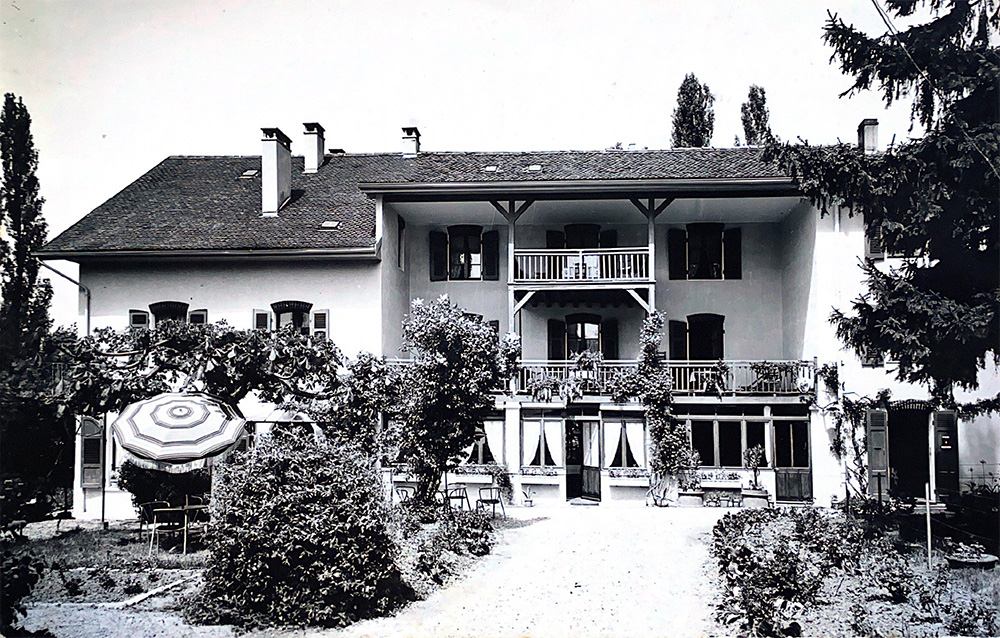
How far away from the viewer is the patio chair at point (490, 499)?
691 inches

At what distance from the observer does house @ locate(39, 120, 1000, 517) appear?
19.0m

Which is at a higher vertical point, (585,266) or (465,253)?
(465,253)

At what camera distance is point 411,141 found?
2534cm

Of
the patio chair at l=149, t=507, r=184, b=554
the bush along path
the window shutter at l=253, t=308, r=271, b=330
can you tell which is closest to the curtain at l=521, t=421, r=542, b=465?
the window shutter at l=253, t=308, r=271, b=330

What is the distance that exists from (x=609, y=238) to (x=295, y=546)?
1497 centimetres

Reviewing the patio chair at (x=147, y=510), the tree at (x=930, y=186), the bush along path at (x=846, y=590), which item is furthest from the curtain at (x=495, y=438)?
the tree at (x=930, y=186)

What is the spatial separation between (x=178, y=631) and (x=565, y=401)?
39.0 ft

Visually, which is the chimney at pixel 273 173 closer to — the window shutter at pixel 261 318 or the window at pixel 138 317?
the window shutter at pixel 261 318

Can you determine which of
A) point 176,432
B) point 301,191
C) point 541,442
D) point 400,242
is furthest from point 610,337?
point 176,432

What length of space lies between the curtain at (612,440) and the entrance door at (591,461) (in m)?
0.16

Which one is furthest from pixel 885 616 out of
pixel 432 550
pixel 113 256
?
pixel 113 256

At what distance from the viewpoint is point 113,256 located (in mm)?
18500

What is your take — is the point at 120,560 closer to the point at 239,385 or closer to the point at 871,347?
the point at 239,385

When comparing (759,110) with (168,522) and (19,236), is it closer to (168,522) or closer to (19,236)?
(19,236)
